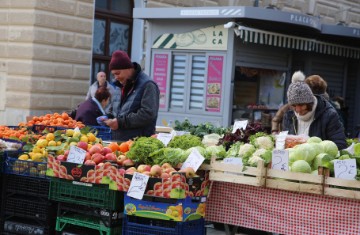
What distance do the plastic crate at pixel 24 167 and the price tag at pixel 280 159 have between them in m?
1.95

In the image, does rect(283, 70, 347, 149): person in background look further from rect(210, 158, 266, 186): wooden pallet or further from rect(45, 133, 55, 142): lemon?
rect(45, 133, 55, 142): lemon

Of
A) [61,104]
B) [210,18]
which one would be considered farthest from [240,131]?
[61,104]

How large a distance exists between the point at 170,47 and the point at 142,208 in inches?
275

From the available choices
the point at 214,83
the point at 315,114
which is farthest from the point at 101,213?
A: the point at 214,83

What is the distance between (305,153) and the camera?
5.45 metres

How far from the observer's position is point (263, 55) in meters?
12.2

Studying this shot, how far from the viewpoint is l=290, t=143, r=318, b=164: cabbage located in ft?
17.9

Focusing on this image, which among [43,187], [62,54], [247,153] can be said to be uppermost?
[62,54]

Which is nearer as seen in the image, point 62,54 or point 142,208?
point 142,208

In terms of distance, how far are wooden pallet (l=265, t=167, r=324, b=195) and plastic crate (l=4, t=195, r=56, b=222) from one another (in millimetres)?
1868

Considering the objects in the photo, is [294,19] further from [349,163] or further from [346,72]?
[349,163]

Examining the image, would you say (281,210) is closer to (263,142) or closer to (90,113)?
(263,142)

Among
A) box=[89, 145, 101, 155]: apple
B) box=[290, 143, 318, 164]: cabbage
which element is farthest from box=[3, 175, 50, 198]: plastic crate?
box=[290, 143, 318, 164]: cabbage

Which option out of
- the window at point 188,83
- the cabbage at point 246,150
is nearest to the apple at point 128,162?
the cabbage at point 246,150
